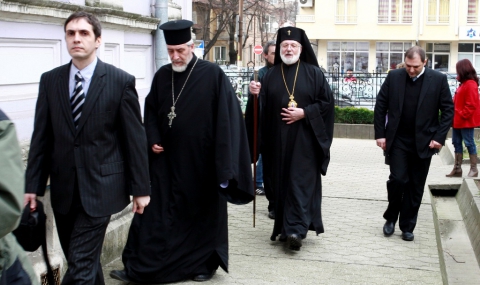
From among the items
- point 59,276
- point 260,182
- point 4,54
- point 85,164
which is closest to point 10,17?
point 4,54

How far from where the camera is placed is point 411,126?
7203 millimetres

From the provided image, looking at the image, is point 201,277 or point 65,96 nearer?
point 65,96

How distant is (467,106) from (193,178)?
6.42m

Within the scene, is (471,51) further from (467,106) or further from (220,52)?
(467,106)

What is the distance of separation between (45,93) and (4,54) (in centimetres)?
98

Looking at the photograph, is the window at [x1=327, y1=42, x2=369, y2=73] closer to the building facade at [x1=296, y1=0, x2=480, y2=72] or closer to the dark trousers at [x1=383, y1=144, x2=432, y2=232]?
the building facade at [x1=296, y1=0, x2=480, y2=72]

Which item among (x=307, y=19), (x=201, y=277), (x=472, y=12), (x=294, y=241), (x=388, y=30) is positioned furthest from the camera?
(x=307, y=19)

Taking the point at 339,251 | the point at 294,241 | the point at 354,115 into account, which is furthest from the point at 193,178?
the point at 354,115

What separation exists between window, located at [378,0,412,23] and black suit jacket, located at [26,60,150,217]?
50.1 meters

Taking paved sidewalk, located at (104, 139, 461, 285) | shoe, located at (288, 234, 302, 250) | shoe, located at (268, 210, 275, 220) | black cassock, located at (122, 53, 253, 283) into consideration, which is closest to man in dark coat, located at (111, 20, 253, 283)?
black cassock, located at (122, 53, 253, 283)

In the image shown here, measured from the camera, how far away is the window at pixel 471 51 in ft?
171

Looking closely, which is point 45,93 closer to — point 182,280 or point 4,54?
point 4,54

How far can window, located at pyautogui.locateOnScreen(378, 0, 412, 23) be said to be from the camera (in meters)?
52.6

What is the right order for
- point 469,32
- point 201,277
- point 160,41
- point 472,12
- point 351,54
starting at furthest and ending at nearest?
point 351,54, point 472,12, point 469,32, point 160,41, point 201,277
